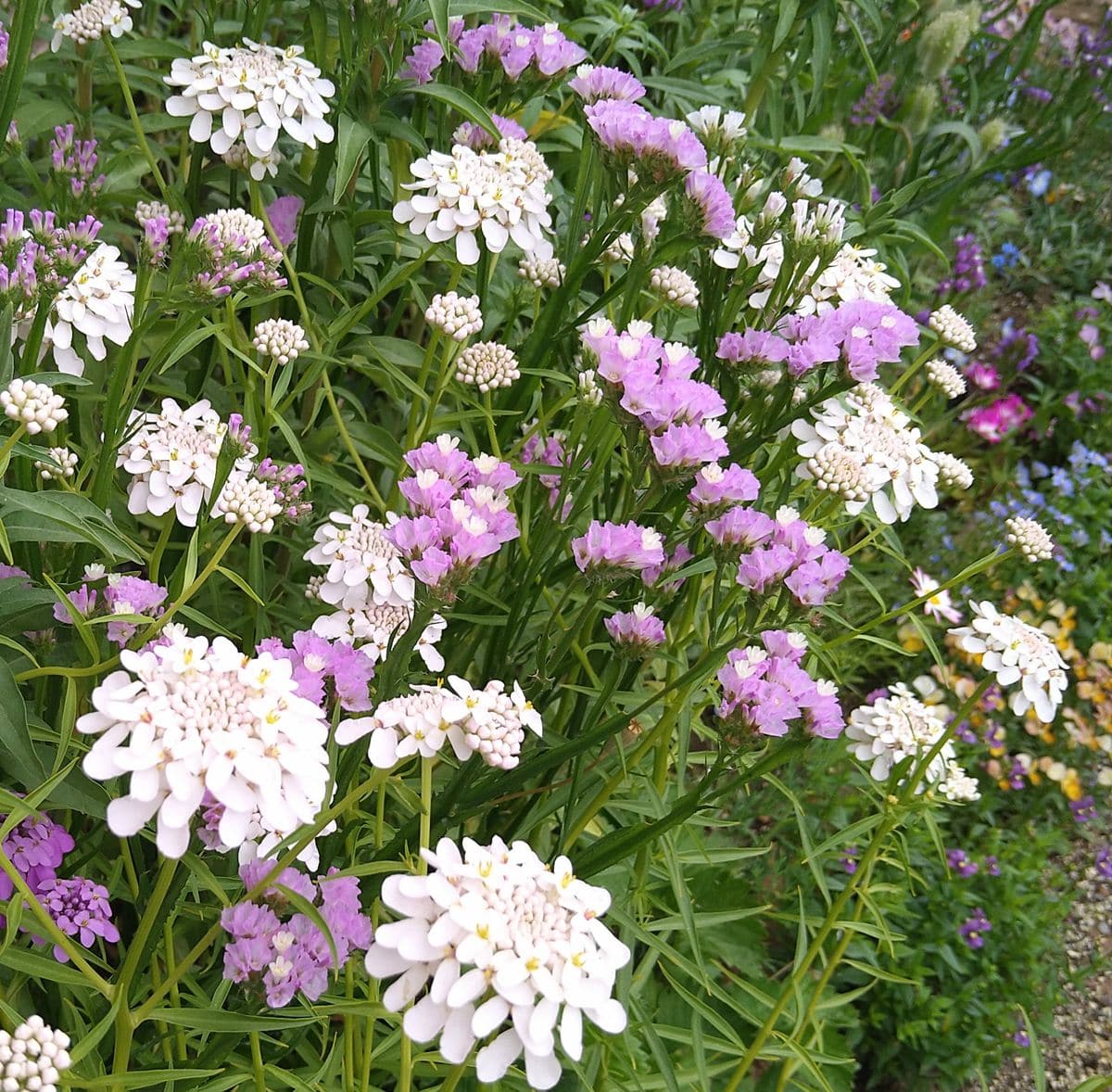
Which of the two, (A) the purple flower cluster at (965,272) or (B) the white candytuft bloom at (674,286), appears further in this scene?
(A) the purple flower cluster at (965,272)

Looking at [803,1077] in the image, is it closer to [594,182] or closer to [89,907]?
[89,907]

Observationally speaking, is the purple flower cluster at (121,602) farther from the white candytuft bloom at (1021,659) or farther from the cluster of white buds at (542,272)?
the white candytuft bloom at (1021,659)

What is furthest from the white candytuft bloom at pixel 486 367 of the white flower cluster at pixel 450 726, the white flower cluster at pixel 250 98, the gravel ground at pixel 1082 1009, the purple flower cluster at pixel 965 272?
the purple flower cluster at pixel 965 272

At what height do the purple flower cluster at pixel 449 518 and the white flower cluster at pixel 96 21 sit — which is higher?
the white flower cluster at pixel 96 21

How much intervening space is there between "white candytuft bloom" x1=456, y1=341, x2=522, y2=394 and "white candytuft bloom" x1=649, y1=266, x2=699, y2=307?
264 millimetres

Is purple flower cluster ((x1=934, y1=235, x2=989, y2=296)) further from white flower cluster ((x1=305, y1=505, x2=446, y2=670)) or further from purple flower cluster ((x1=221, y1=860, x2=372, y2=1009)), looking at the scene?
purple flower cluster ((x1=221, y1=860, x2=372, y2=1009))

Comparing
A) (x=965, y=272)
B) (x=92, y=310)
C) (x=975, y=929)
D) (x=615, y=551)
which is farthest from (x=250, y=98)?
(x=965, y=272)

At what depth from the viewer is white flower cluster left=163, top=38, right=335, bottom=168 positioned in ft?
4.33

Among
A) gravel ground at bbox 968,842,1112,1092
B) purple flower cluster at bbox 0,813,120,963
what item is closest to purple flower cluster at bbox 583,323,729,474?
purple flower cluster at bbox 0,813,120,963

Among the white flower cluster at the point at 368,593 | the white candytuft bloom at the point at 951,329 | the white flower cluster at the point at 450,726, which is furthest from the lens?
the white candytuft bloom at the point at 951,329

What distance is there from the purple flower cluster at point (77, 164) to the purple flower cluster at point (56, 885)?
724 millimetres

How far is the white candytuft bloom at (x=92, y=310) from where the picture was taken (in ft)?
3.76

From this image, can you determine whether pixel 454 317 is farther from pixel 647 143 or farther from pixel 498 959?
pixel 498 959

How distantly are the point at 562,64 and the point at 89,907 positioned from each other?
45.1 inches
